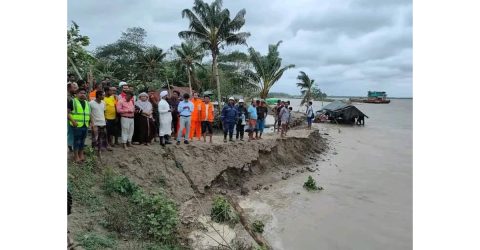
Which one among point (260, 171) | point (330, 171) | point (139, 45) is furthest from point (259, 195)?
point (139, 45)

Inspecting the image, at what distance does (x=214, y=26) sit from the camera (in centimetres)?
2006

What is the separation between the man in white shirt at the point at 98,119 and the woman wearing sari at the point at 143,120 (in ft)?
3.38

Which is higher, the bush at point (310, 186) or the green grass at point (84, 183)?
the green grass at point (84, 183)

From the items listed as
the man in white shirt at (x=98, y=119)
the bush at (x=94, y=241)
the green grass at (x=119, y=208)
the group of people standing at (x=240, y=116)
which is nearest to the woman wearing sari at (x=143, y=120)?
the man in white shirt at (x=98, y=119)

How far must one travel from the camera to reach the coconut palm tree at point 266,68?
93.8 ft

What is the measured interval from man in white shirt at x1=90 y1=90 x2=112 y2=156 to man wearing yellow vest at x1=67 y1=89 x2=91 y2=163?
36 cm

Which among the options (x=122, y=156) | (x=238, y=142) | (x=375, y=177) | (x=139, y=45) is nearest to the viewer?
(x=122, y=156)

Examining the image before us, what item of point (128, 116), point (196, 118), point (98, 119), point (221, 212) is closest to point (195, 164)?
point (196, 118)

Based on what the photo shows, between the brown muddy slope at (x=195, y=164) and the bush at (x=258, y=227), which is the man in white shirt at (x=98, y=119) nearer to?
the brown muddy slope at (x=195, y=164)

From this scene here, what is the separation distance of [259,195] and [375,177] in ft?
19.0

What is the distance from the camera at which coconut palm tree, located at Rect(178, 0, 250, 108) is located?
1981 cm

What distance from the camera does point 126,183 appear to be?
6.74m

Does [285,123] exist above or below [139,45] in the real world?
below
